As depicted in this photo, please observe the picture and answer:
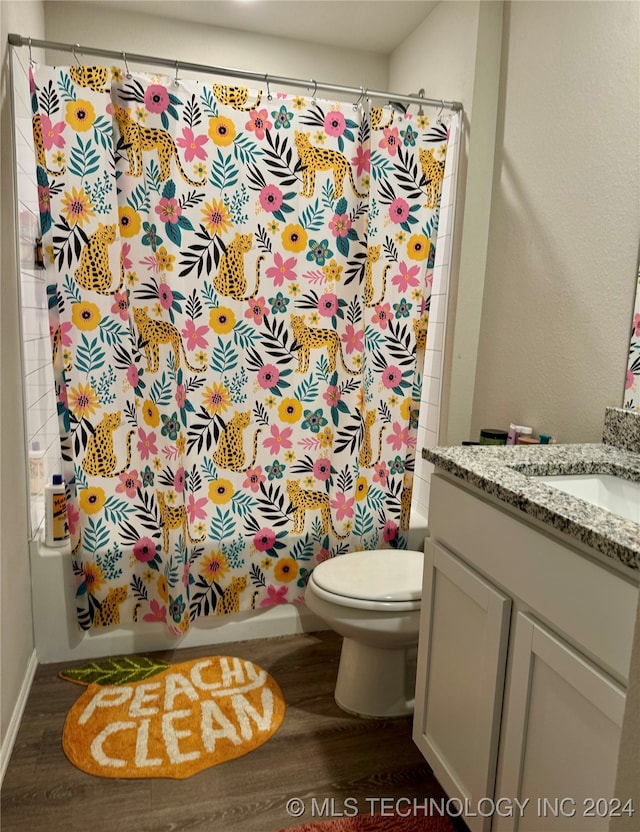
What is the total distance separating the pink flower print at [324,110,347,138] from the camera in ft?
6.54

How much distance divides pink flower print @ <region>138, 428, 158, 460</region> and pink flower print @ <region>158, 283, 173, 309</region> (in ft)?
1.38

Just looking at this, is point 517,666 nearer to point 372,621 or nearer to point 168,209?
point 372,621

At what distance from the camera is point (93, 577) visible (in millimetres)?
2057

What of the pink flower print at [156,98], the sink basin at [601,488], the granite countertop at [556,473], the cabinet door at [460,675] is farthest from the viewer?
the pink flower print at [156,98]

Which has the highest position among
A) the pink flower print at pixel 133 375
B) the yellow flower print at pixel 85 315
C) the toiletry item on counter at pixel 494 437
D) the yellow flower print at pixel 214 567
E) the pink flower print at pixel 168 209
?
the pink flower print at pixel 168 209

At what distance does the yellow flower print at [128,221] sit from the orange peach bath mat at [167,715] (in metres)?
1.44

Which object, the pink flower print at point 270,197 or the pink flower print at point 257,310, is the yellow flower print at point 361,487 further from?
the pink flower print at point 270,197

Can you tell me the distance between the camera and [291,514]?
2.22m

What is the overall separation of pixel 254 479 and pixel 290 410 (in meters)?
0.28

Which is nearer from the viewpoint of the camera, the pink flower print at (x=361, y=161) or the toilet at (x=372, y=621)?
the toilet at (x=372, y=621)

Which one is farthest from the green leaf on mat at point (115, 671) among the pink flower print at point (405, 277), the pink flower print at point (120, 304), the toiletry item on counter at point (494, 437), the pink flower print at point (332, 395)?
the pink flower print at point (405, 277)

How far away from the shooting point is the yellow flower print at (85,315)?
1897mm

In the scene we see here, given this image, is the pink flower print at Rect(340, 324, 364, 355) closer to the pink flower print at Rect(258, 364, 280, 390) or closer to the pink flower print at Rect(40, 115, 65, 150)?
the pink flower print at Rect(258, 364, 280, 390)

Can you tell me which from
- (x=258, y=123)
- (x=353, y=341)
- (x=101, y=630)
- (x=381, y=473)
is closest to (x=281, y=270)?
(x=353, y=341)
